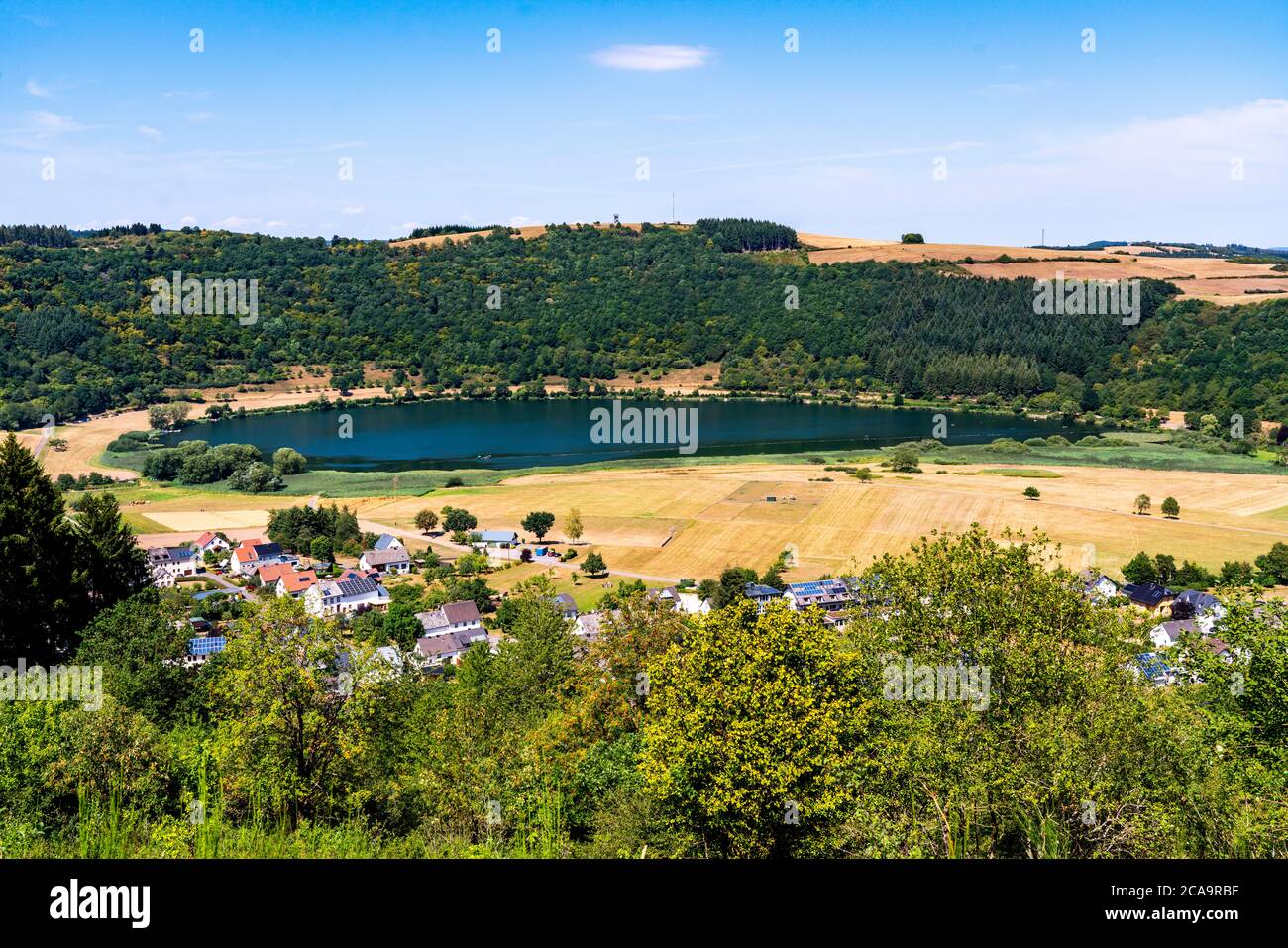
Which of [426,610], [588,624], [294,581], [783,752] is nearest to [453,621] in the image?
[426,610]

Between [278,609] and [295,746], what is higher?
[278,609]

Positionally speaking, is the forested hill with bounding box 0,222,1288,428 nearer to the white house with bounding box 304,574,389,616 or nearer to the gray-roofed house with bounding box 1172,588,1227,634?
the gray-roofed house with bounding box 1172,588,1227,634

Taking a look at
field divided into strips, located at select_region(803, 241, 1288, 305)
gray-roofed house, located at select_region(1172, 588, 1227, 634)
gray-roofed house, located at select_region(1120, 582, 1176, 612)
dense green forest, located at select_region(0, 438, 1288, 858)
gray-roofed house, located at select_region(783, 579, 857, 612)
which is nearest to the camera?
dense green forest, located at select_region(0, 438, 1288, 858)

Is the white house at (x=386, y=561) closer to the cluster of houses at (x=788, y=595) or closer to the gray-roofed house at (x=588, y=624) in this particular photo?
the cluster of houses at (x=788, y=595)

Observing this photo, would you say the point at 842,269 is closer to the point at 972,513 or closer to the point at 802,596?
the point at 972,513

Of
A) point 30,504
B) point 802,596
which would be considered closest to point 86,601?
point 30,504

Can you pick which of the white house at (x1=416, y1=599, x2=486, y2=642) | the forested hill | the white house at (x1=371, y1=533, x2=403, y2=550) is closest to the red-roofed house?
the white house at (x1=371, y1=533, x2=403, y2=550)
